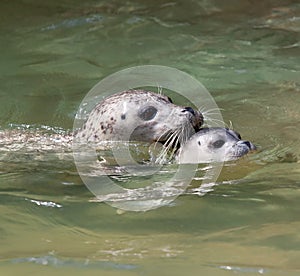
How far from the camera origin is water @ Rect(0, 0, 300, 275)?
2922 mm

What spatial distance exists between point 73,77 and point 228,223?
4327 millimetres

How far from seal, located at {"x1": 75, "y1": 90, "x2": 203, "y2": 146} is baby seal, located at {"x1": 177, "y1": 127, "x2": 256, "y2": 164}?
0.13 meters

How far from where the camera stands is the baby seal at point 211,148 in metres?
4.98

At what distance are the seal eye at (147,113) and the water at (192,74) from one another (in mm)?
668

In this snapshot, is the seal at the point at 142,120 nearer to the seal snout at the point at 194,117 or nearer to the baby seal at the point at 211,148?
the seal snout at the point at 194,117

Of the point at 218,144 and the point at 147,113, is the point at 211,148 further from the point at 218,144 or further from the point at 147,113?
the point at 147,113

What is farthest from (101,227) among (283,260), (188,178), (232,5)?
(232,5)

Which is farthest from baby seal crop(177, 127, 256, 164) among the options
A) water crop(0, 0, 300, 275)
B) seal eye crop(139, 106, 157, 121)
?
seal eye crop(139, 106, 157, 121)

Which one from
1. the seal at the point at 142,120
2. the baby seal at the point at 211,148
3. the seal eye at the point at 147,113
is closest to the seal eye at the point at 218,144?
the baby seal at the point at 211,148

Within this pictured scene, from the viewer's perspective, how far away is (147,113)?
535 cm

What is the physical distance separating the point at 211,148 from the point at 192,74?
2.49 m

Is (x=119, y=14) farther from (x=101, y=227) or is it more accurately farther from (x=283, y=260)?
(x=283, y=260)

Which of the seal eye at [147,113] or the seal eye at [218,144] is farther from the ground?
the seal eye at [147,113]

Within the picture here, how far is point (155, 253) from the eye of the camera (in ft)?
9.61
